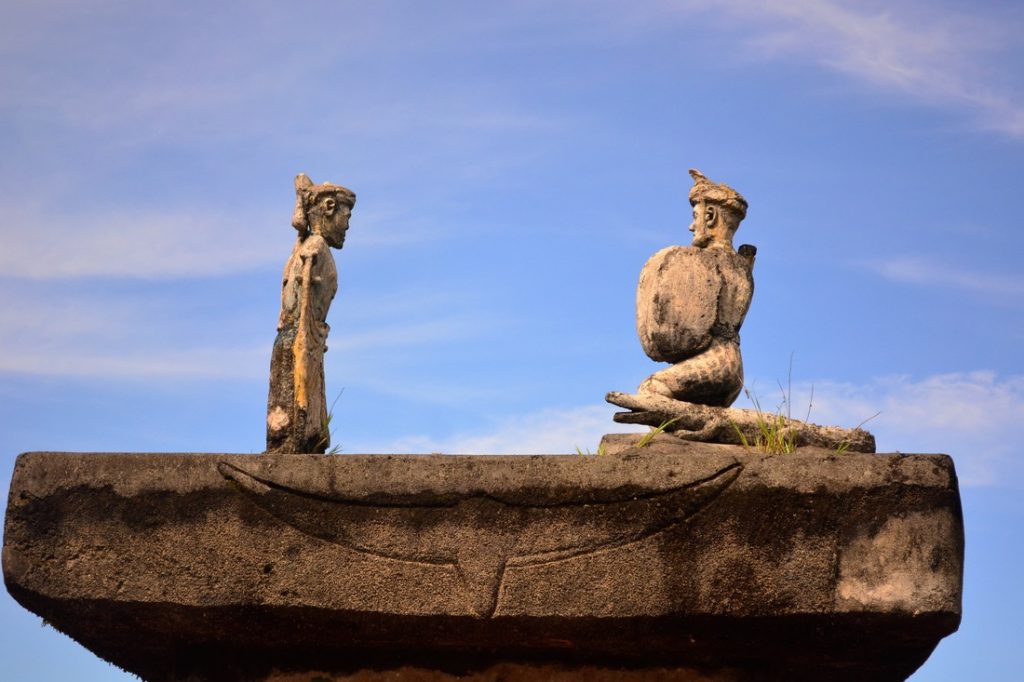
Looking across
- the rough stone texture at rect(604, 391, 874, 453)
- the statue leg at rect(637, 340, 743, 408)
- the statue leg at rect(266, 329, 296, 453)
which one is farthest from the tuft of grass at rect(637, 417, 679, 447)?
the statue leg at rect(266, 329, 296, 453)

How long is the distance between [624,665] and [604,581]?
2.00ft

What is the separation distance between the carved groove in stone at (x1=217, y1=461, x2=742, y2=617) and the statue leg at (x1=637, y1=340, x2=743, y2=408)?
835mm

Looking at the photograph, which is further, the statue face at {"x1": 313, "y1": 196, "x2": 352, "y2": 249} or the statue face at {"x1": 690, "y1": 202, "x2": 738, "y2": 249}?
the statue face at {"x1": 690, "y1": 202, "x2": 738, "y2": 249}

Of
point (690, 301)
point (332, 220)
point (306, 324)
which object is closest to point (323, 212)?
point (332, 220)

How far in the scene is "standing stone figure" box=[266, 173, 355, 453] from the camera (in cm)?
657

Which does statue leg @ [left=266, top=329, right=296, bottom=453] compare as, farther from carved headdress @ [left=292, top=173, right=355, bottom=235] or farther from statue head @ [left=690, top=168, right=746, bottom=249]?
statue head @ [left=690, top=168, right=746, bottom=249]

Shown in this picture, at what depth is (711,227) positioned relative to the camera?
727cm

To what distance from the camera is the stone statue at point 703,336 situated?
6.62 meters

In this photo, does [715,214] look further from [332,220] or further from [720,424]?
[332,220]

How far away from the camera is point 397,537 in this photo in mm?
6066

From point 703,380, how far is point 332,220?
185 centimetres

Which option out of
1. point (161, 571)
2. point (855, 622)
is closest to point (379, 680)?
point (161, 571)

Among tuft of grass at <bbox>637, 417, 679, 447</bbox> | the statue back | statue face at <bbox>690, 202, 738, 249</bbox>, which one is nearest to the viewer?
tuft of grass at <bbox>637, 417, 679, 447</bbox>

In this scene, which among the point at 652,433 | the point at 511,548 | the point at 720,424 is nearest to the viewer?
the point at 511,548
